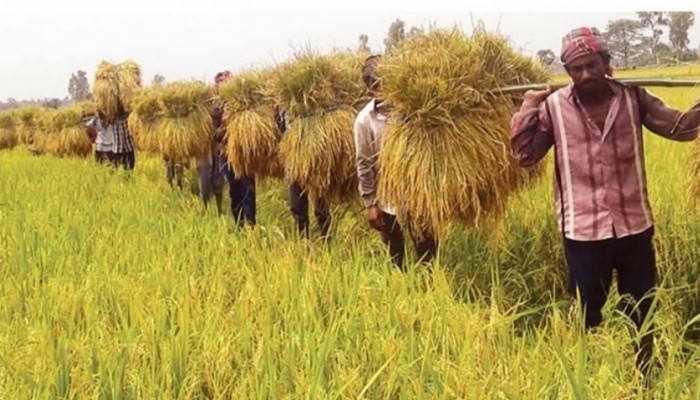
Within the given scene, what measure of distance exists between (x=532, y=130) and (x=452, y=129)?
409 mm

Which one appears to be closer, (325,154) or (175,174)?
(325,154)

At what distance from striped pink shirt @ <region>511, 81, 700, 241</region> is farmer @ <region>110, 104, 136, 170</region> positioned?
23.5 feet

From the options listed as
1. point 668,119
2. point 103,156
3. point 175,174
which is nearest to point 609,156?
point 668,119

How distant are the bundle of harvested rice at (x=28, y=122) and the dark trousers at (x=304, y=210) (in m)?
13.7

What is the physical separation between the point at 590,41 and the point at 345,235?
216cm

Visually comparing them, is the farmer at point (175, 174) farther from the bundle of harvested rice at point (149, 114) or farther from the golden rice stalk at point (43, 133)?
the golden rice stalk at point (43, 133)

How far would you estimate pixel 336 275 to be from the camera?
275 cm

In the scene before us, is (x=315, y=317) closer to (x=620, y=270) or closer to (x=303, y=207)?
(x=620, y=270)

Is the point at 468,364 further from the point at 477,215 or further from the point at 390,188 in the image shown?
the point at 390,188

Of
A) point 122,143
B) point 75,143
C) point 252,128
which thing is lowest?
point 75,143

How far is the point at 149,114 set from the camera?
7.24 meters

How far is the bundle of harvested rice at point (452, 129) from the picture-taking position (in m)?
2.77

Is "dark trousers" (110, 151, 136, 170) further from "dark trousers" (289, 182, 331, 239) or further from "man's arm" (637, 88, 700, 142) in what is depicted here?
"man's arm" (637, 88, 700, 142)

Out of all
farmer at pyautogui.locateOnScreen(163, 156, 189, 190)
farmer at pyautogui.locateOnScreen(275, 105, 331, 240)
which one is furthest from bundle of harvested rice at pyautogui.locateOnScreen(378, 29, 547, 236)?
farmer at pyautogui.locateOnScreen(163, 156, 189, 190)
